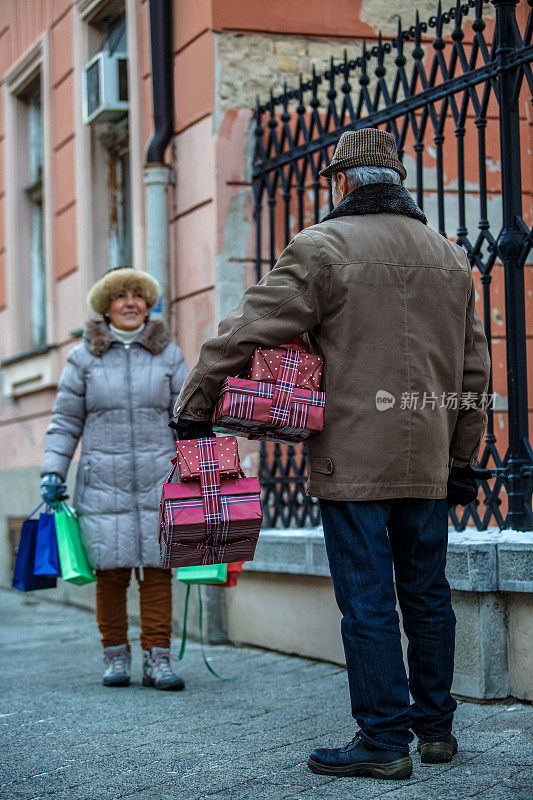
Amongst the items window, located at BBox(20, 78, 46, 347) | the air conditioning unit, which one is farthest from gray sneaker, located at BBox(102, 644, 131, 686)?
window, located at BBox(20, 78, 46, 347)

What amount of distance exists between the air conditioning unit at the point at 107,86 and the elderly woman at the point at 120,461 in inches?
100

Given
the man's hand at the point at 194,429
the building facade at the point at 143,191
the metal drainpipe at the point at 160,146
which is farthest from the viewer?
the metal drainpipe at the point at 160,146

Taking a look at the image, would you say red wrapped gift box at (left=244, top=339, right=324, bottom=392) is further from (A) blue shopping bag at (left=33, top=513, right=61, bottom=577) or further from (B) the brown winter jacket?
(A) blue shopping bag at (left=33, top=513, right=61, bottom=577)

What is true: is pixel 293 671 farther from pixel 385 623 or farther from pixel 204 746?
pixel 385 623

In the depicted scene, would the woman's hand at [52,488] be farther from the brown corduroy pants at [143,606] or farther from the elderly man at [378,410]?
the elderly man at [378,410]

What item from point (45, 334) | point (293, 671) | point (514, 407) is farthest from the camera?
point (45, 334)

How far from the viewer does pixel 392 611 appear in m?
3.17

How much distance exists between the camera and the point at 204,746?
144 inches

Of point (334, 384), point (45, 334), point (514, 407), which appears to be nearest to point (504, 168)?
point (514, 407)

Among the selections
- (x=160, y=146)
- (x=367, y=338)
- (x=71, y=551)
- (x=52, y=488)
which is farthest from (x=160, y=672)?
(x=160, y=146)

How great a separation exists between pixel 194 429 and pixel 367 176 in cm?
93

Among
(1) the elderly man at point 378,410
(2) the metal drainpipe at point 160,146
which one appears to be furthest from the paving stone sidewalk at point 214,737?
(2) the metal drainpipe at point 160,146

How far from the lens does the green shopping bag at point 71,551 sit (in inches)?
186

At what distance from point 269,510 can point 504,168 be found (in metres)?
2.22
